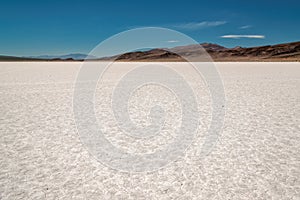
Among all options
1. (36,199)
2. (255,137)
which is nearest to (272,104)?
(255,137)

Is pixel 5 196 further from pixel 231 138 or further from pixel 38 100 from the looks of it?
pixel 38 100

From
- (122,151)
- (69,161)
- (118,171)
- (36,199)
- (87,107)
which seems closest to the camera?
(36,199)

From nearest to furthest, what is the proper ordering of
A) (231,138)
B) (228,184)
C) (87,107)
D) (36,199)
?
(36,199) < (228,184) < (231,138) < (87,107)

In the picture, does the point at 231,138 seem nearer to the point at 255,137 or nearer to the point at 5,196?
the point at 255,137

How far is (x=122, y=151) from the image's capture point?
11.4ft

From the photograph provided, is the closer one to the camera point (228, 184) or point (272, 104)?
point (228, 184)

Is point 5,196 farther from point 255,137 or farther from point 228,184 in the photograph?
point 255,137

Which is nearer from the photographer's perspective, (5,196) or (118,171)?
(5,196)

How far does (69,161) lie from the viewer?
3.09 meters

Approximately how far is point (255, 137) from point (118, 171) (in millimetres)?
2295

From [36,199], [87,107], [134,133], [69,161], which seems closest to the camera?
[36,199]

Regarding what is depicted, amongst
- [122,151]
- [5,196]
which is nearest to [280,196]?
[122,151]

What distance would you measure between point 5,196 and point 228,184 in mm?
2078

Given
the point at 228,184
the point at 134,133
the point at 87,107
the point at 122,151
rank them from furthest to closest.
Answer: the point at 87,107
the point at 134,133
the point at 122,151
the point at 228,184
